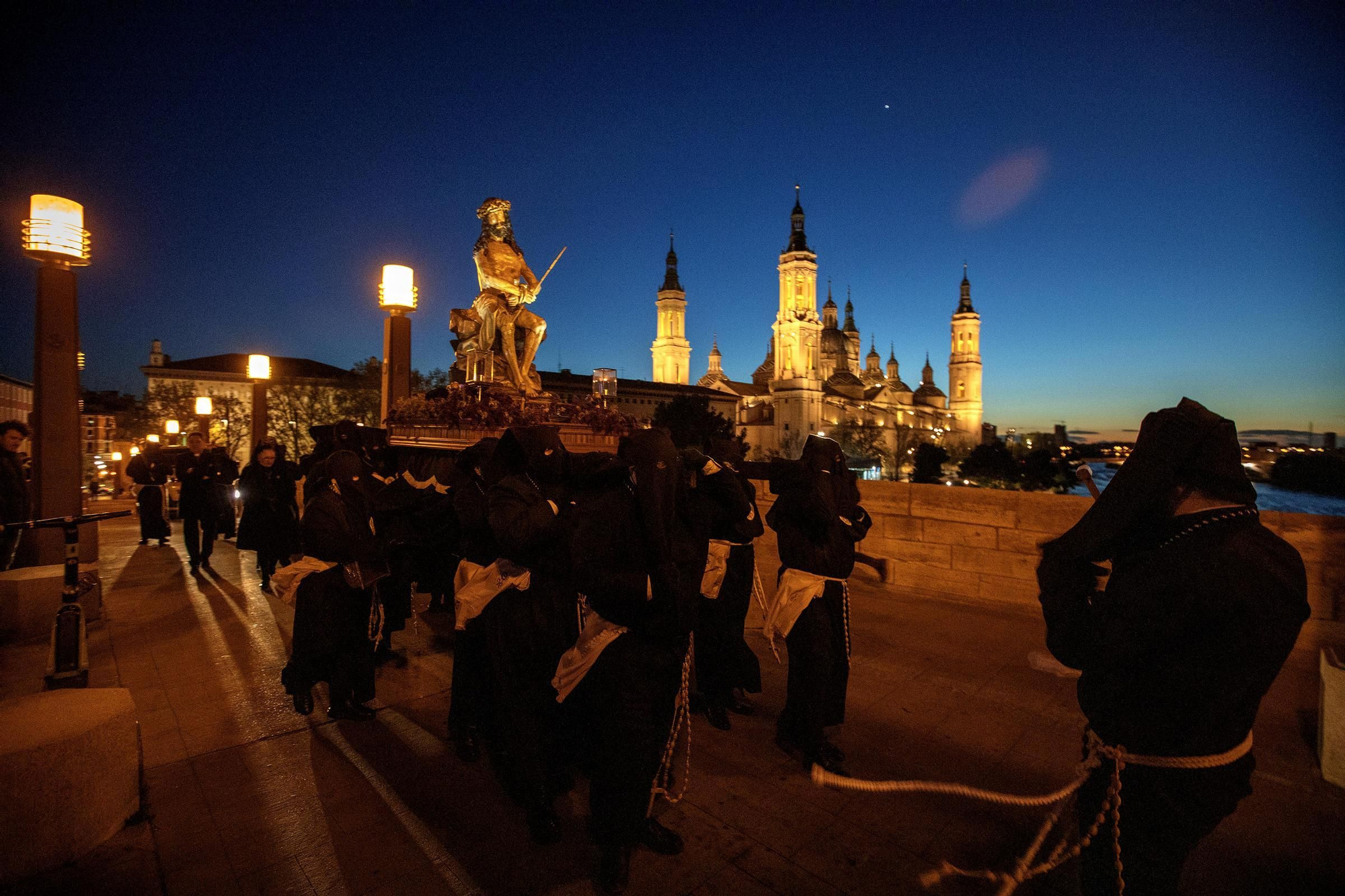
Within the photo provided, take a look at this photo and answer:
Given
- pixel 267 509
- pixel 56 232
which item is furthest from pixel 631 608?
pixel 56 232

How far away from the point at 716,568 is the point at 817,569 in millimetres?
882

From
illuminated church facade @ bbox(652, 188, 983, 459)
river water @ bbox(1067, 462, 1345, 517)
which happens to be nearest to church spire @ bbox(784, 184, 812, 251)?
illuminated church facade @ bbox(652, 188, 983, 459)

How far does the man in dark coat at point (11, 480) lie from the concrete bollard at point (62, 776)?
14.1 ft

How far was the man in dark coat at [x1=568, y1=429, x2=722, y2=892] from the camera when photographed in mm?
2668

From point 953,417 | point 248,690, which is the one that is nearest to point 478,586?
point 248,690

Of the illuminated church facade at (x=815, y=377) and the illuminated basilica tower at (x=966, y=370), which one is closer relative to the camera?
the illuminated church facade at (x=815, y=377)

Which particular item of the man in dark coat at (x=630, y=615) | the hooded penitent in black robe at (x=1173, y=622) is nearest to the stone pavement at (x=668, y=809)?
the man in dark coat at (x=630, y=615)

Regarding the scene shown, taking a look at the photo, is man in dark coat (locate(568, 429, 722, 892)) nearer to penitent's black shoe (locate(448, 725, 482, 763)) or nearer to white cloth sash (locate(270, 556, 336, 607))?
penitent's black shoe (locate(448, 725, 482, 763))

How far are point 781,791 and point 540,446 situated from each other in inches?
96.1

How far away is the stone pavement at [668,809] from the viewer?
9.35 ft

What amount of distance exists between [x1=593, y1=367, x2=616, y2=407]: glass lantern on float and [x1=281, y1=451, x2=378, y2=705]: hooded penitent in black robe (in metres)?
5.10

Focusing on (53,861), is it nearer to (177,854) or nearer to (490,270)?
(177,854)

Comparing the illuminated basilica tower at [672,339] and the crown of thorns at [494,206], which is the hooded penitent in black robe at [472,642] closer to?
the crown of thorns at [494,206]

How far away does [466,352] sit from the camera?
10070 mm
